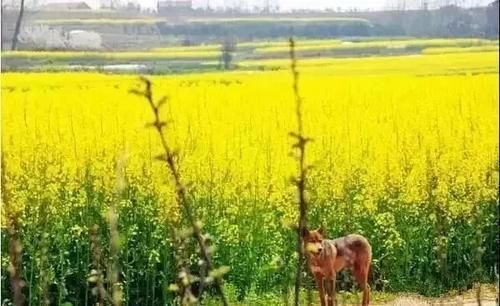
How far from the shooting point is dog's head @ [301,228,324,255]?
2020mm

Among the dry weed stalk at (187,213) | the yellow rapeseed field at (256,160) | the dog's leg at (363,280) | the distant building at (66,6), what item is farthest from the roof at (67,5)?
the dog's leg at (363,280)

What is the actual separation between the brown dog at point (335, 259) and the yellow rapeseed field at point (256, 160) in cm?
4

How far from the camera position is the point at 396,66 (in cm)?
208

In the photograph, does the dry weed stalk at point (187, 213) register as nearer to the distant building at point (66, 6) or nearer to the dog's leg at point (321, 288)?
the dog's leg at point (321, 288)

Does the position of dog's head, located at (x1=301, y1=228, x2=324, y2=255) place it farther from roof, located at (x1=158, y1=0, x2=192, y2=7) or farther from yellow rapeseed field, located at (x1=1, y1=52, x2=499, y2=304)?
roof, located at (x1=158, y1=0, x2=192, y2=7)

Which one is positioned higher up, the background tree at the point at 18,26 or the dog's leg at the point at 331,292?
the background tree at the point at 18,26

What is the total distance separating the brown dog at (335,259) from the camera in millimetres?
2064

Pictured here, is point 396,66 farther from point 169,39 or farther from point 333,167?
point 169,39

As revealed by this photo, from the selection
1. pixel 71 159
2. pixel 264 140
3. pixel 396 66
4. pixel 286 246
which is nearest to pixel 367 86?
pixel 396 66

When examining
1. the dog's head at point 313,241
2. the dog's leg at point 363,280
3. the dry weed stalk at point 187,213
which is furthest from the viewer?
the dog's leg at point 363,280

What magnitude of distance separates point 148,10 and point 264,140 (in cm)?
36

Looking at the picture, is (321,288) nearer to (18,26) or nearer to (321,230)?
(321,230)

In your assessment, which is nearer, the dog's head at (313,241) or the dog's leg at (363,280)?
the dog's head at (313,241)

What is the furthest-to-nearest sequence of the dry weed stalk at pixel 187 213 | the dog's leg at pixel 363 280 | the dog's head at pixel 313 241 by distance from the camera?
the dog's leg at pixel 363 280 → the dog's head at pixel 313 241 → the dry weed stalk at pixel 187 213
